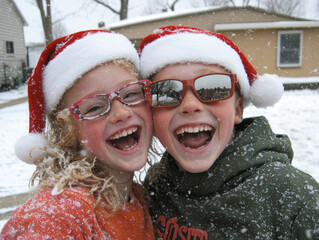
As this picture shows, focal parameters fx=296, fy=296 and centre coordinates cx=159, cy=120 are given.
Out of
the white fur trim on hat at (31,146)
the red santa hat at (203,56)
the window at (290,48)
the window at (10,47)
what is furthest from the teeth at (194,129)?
the window at (10,47)

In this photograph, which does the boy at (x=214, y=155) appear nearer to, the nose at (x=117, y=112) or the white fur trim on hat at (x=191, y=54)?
the white fur trim on hat at (x=191, y=54)

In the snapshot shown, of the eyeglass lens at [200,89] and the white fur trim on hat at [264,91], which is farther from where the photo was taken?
Result: the white fur trim on hat at [264,91]

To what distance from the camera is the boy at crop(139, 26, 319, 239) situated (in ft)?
4.94

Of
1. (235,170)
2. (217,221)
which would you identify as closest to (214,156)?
(235,170)

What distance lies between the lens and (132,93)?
1.73 m

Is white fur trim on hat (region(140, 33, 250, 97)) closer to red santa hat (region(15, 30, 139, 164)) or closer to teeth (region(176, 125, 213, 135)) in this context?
red santa hat (region(15, 30, 139, 164))

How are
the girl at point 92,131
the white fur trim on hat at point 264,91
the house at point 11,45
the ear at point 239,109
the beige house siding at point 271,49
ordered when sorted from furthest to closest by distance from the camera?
the house at point 11,45
the beige house siding at point 271,49
the white fur trim on hat at point 264,91
the ear at point 239,109
the girl at point 92,131

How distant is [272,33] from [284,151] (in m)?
14.7

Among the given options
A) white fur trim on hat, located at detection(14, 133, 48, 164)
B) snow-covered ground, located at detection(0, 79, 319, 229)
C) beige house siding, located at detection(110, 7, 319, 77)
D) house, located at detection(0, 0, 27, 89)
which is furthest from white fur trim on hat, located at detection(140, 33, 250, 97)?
house, located at detection(0, 0, 27, 89)

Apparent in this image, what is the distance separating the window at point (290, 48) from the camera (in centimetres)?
1500

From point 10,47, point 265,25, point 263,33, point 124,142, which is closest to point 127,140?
point 124,142

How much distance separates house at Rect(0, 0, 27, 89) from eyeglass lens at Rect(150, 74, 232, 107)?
19.7 m

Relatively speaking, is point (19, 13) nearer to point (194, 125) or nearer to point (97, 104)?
point (97, 104)

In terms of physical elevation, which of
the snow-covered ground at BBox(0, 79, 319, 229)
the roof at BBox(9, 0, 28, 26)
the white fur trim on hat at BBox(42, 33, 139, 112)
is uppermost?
the roof at BBox(9, 0, 28, 26)
